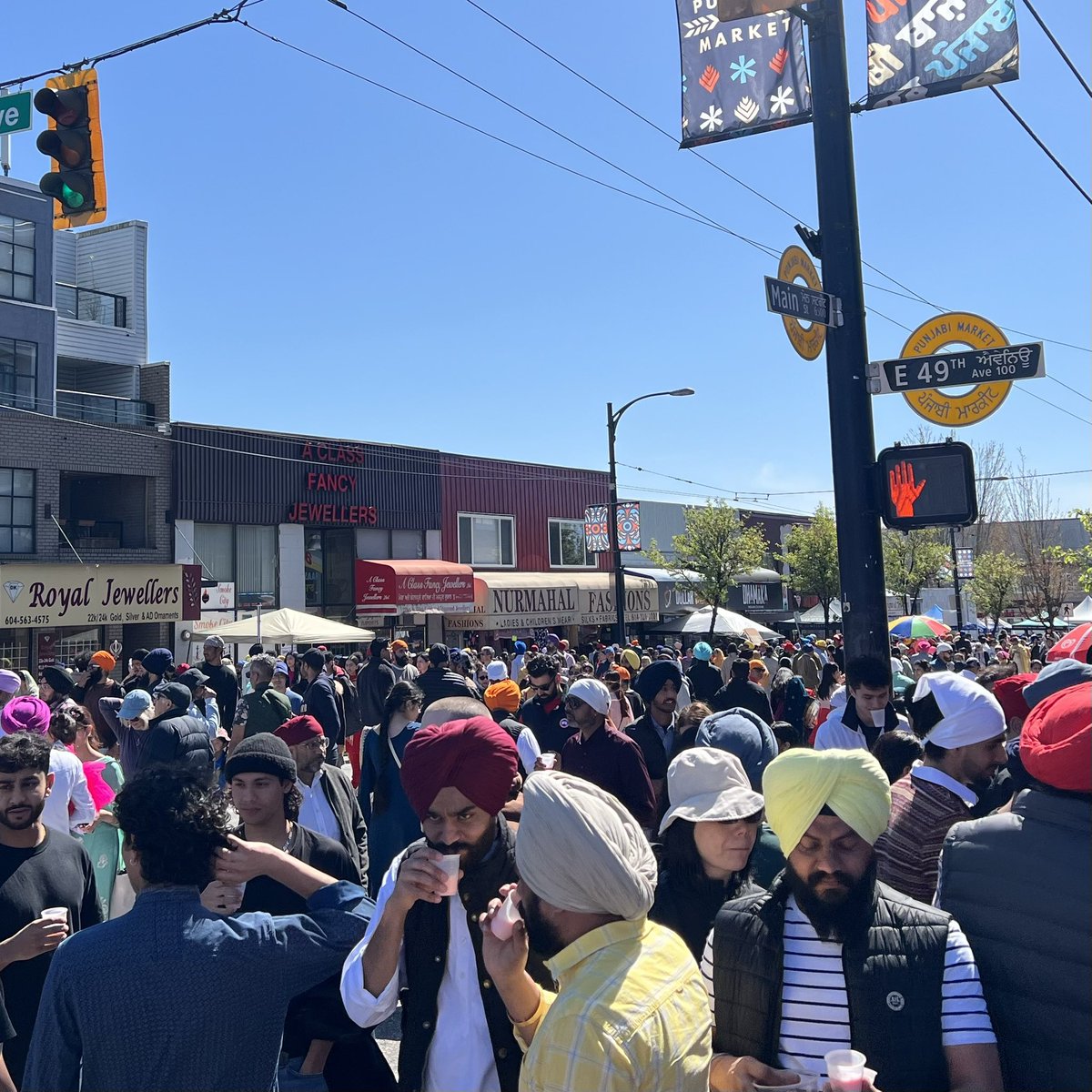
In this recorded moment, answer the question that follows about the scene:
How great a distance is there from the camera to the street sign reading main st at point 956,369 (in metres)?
6.31

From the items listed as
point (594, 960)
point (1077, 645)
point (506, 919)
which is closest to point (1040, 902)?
point (594, 960)

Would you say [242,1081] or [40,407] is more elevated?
[40,407]

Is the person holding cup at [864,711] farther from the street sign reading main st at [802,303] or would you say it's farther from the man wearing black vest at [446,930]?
the man wearing black vest at [446,930]

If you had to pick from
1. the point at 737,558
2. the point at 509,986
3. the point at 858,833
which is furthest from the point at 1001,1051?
the point at 737,558

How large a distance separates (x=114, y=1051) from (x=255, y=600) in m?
27.0

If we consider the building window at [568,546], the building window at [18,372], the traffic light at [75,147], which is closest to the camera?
the traffic light at [75,147]

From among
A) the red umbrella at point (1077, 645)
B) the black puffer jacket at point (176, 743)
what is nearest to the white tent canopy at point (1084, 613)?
the red umbrella at point (1077, 645)

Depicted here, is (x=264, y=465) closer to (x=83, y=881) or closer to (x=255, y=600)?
(x=255, y=600)

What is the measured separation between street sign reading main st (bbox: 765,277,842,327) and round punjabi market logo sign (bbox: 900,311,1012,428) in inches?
24.6

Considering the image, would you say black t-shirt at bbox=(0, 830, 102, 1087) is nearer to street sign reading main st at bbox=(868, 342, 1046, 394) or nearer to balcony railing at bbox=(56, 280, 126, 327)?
street sign reading main st at bbox=(868, 342, 1046, 394)

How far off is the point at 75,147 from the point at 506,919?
7736 mm

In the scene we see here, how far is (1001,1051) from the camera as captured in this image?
2.47m

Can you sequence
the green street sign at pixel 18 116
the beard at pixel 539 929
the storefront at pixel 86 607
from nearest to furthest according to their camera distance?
1. the beard at pixel 539 929
2. the green street sign at pixel 18 116
3. the storefront at pixel 86 607

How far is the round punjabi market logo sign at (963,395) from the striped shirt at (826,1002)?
487 centimetres
